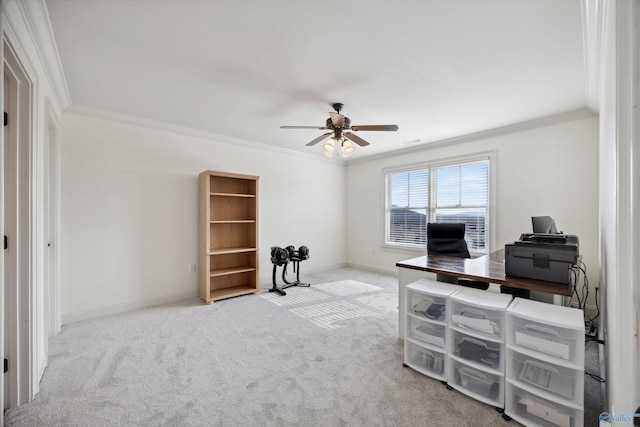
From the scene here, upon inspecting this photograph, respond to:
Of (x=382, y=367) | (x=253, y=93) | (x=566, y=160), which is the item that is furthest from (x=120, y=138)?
(x=566, y=160)

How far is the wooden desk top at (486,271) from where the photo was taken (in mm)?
1711

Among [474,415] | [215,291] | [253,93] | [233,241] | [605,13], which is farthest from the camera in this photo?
[233,241]

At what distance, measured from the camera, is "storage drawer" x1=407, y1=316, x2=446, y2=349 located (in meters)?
1.98

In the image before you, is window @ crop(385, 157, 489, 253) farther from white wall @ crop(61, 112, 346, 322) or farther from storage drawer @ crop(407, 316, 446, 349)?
storage drawer @ crop(407, 316, 446, 349)

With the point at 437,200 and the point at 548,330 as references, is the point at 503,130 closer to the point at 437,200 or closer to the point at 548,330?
the point at 437,200

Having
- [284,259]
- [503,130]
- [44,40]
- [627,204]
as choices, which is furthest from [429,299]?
[44,40]

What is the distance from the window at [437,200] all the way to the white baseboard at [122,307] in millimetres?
3853

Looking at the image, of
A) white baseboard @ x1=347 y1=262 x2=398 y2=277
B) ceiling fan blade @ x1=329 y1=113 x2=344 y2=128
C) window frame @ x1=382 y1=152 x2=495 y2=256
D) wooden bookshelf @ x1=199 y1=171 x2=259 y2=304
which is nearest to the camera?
ceiling fan blade @ x1=329 y1=113 x2=344 y2=128

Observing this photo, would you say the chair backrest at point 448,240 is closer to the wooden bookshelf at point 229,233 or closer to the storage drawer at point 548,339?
the storage drawer at point 548,339

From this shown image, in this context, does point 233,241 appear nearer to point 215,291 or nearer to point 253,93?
point 215,291

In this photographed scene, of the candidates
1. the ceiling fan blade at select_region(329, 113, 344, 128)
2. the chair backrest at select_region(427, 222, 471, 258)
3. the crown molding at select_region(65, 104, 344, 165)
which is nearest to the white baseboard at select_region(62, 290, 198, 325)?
the crown molding at select_region(65, 104, 344, 165)

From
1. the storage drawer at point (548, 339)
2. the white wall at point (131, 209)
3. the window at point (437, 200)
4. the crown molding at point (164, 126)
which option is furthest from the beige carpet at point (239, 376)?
the crown molding at point (164, 126)

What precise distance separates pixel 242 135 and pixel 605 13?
3948mm

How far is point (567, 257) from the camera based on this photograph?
1.73 m
